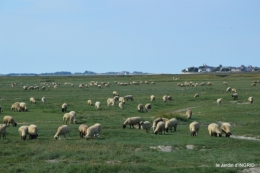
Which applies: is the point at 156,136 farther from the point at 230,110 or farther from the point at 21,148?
the point at 230,110

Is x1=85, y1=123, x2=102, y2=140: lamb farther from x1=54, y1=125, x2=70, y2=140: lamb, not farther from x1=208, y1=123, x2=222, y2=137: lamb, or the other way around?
x1=208, y1=123, x2=222, y2=137: lamb

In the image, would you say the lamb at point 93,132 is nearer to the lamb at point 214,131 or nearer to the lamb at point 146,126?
the lamb at point 146,126

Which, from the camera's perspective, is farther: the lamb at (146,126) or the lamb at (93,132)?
the lamb at (146,126)

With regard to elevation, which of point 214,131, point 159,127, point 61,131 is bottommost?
point 214,131

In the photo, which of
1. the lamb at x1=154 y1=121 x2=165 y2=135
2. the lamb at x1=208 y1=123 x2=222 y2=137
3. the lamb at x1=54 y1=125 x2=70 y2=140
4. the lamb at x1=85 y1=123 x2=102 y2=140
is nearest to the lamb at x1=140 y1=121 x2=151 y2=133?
the lamb at x1=154 y1=121 x2=165 y2=135

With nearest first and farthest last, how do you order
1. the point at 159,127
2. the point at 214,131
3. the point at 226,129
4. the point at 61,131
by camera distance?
the point at 61,131
the point at 214,131
the point at 226,129
the point at 159,127

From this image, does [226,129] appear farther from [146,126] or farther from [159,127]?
[146,126]

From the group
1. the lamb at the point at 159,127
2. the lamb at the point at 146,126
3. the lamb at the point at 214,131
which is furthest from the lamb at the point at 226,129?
the lamb at the point at 146,126

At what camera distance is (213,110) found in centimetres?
3941

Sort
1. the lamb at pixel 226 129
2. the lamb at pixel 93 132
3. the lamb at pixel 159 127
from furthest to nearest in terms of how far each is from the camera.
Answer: the lamb at pixel 159 127
the lamb at pixel 226 129
the lamb at pixel 93 132

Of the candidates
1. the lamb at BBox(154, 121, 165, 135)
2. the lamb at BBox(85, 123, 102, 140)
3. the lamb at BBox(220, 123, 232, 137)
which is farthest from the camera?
the lamb at BBox(154, 121, 165, 135)

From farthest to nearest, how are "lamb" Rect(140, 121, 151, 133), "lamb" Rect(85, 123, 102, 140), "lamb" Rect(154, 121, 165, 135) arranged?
"lamb" Rect(140, 121, 151, 133), "lamb" Rect(154, 121, 165, 135), "lamb" Rect(85, 123, 102, 140)

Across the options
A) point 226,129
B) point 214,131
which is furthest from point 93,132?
point 226,129

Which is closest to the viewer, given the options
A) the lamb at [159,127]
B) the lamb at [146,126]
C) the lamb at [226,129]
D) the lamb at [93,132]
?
the lamb at [93,132]
